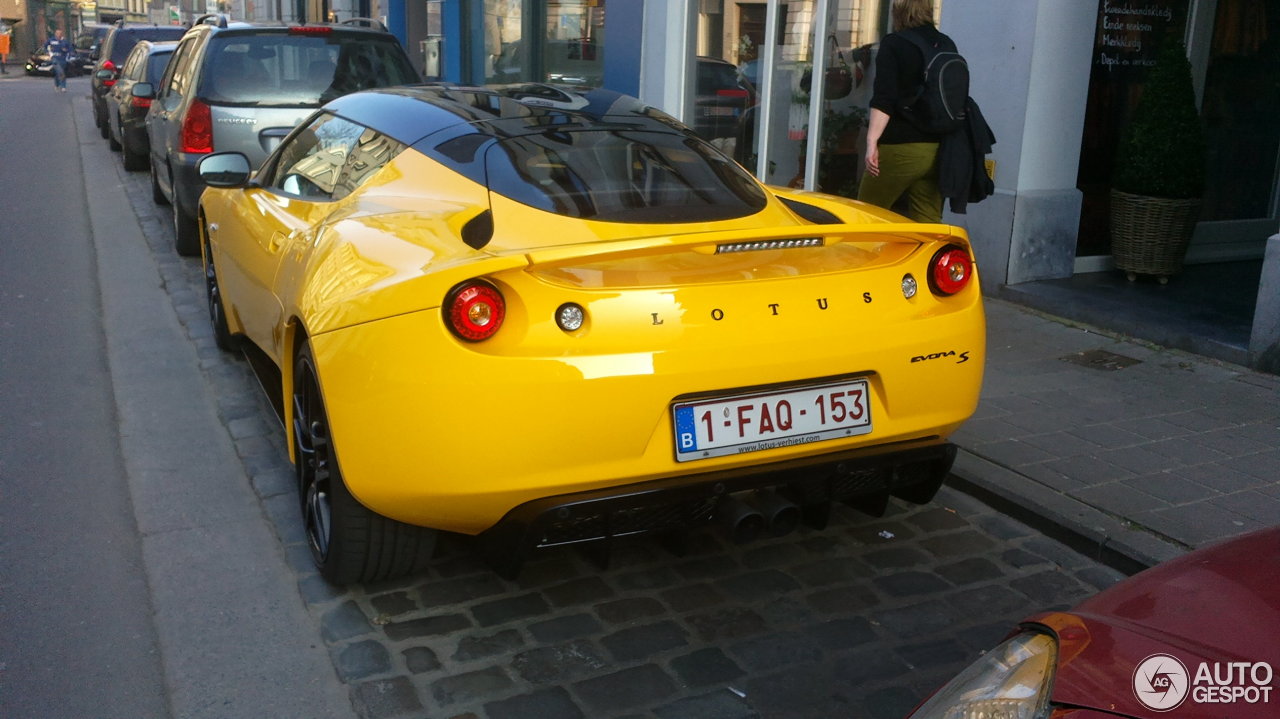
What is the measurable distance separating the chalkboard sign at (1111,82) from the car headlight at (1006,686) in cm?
705

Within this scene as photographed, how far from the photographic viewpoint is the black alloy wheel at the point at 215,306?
263 inches

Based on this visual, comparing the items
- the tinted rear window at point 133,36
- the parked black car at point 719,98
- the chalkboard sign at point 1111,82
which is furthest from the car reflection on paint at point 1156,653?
the tinted rear window at point 133,36

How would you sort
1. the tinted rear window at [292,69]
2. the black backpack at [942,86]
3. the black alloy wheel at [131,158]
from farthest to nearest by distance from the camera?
the black alloy wheel at [131,158] < the tinted rear window at [292,69] < the black backpack at [942,86]

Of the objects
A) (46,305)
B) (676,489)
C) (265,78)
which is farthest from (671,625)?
(265,78)

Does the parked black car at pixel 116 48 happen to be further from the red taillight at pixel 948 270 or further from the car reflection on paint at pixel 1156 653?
the car reflection on paint at pixel 1156 653

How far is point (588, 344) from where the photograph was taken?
3246mm

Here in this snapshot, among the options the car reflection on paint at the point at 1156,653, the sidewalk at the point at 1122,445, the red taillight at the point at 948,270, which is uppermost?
the red taillight at the point at 948,270

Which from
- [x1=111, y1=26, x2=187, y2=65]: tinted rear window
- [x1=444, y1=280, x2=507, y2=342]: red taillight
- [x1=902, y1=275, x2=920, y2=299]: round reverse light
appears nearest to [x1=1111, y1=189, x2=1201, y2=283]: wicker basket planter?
[x1=902, y1=275, x2=920, y2=299]: round reverse light

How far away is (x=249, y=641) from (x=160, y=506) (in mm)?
1298

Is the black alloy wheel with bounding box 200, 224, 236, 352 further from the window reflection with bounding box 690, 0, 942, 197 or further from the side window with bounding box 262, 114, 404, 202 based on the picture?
the window reflection with bounding box 690, 0, 942, 197

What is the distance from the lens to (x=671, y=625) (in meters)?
3.70

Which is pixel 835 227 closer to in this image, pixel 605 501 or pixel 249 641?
pixel 605 501

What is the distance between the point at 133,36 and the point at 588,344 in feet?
77.4

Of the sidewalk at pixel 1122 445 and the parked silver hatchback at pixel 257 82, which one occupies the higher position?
the parked silver hatchback at pixel 257 82
